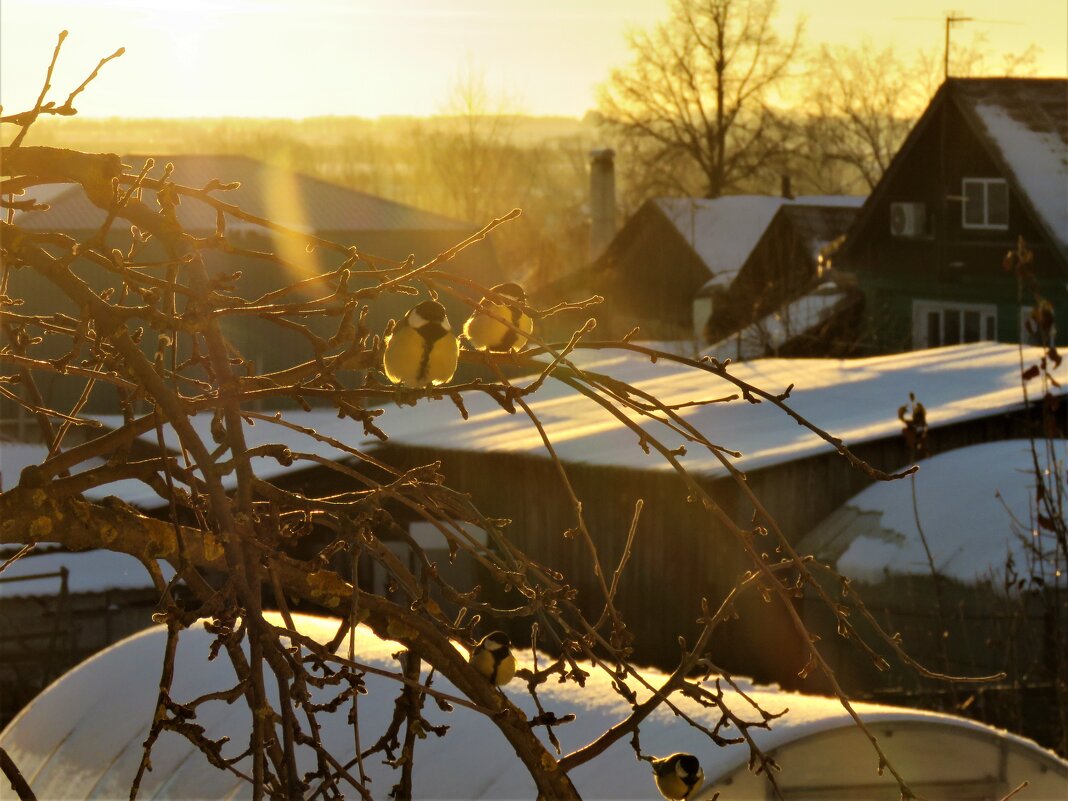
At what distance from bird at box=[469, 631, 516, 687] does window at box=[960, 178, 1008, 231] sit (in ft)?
78.6

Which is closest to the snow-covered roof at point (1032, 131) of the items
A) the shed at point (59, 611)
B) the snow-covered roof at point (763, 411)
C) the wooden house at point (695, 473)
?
the snow-covered roof at point (763, 411)

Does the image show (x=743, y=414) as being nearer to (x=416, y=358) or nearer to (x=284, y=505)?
(x=284, y=505)

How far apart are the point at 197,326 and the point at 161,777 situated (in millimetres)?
3294

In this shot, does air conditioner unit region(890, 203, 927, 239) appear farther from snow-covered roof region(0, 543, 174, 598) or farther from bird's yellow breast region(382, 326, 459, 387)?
bird's yellow breast region(382, 326, 459, 387)

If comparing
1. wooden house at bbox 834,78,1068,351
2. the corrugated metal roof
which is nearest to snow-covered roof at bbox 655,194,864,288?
the corrugated metal roof

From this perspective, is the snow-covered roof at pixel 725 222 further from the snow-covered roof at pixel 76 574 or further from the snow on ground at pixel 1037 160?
the snow-covered roof at pixel 76 574

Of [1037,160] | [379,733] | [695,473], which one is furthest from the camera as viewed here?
[1037,160]

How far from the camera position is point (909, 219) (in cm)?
2583

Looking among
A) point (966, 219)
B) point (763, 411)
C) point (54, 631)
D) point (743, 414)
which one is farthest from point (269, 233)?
point (763, 411)

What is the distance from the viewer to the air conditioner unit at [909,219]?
25.8 m

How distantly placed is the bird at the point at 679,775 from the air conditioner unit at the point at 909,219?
82.3 ft

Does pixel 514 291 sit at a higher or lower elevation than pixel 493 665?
higher

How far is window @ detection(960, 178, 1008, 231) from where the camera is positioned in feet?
79.9

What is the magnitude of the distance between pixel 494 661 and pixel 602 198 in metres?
42.8
